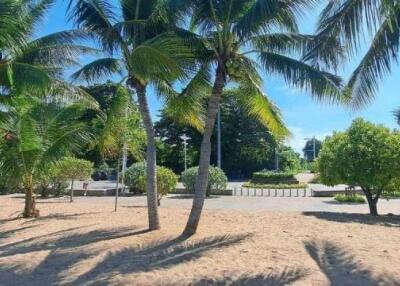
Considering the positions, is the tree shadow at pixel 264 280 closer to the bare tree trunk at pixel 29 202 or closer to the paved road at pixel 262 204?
the bare tree trunk at pixel 29 202

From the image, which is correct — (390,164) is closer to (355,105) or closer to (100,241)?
(355,105)

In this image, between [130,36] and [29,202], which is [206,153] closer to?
[130,36]

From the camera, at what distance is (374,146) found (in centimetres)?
1522

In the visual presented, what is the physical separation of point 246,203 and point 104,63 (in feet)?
47.5

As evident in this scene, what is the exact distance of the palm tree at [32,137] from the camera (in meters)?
14.1

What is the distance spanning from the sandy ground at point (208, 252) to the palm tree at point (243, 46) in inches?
56.4

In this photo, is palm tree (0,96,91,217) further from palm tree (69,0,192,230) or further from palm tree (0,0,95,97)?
palm tree (69,0,192,230)

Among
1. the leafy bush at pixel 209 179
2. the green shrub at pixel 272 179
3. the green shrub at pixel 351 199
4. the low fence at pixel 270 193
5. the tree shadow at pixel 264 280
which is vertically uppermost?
the green shrub at pixel 272 179

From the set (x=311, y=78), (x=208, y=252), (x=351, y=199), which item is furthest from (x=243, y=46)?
(x=351, y=199)

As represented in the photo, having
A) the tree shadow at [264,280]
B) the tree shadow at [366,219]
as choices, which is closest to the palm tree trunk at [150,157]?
the tree shadow at [264,280]

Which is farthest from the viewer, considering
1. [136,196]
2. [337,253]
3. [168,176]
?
[136,196]

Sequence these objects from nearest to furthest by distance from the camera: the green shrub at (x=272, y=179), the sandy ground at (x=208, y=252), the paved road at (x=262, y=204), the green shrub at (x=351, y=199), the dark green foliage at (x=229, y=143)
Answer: the sandy ground at (x=208, y=252)
the paved road at (x=262, y=204)
the green shrub at (x=351, y=199)
the green shrub at (x=272, y=179)
the dark green foliage at (x=229, y=143)

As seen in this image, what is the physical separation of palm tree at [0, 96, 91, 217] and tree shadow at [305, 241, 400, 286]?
779 cm

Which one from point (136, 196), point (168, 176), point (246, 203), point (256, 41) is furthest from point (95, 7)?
point (136, 196)
